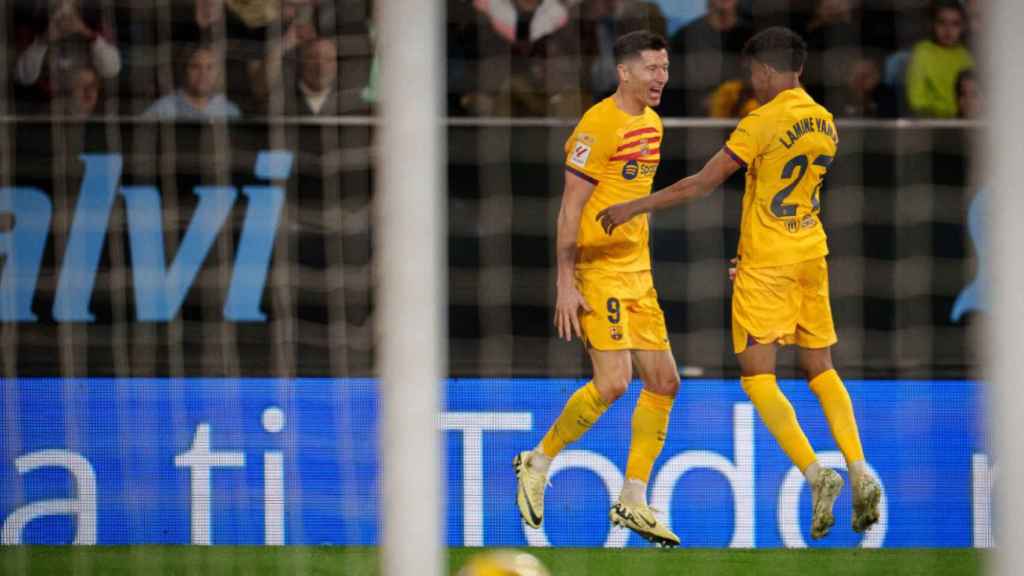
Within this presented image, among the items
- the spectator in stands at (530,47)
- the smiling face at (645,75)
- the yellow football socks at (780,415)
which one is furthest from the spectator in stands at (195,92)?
the yellow football socks at (780,415)

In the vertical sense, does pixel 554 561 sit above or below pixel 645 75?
below

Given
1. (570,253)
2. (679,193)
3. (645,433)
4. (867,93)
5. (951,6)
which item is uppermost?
(951,6)

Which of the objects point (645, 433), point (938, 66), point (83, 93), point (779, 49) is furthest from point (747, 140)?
point (83, 93)

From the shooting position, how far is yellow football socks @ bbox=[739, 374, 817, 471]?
3.67m

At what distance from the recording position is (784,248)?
3539mm

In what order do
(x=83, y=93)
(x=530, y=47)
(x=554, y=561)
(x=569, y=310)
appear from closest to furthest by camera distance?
(x=569, y=310) → (x=554, y=561) → (x=530, y=47) → (x=83, y=93)

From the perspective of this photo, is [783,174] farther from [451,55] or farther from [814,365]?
[451,55]

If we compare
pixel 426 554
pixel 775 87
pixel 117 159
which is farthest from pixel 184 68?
pixel 426 554

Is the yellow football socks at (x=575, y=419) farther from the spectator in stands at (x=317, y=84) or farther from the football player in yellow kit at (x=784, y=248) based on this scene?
the spectator in stands at (x=317, y=84)

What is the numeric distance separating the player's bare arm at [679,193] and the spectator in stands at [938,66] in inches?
35.7

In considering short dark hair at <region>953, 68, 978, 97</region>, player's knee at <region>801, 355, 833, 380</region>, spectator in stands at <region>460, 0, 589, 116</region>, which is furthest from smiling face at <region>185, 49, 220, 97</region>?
short dark hair at <region>953, 68, 978, 97</region>

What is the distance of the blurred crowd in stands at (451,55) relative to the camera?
13.0 ft

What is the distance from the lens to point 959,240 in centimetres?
418

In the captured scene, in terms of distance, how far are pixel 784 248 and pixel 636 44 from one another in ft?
2.10
